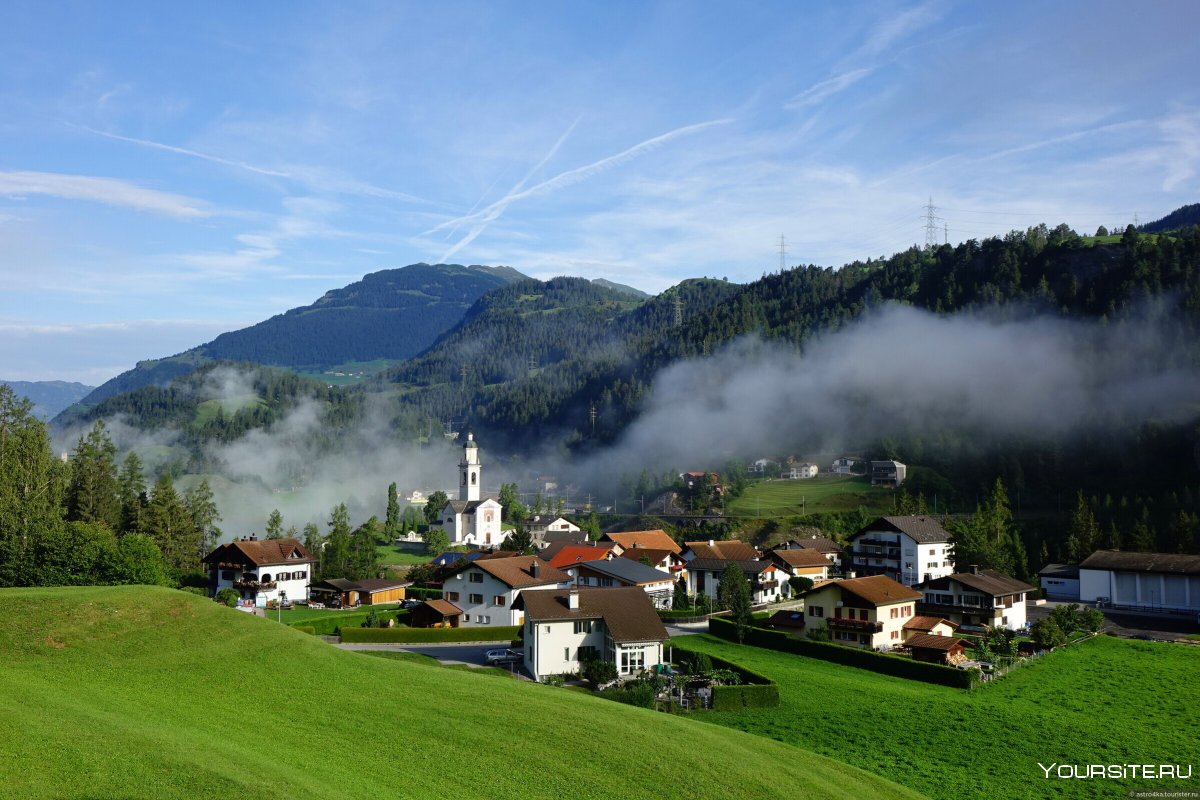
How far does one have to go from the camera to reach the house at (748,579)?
8025 centimetres

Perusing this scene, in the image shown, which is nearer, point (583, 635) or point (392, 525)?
point (583, 635)

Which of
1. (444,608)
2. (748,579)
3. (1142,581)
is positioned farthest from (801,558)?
(444,608)

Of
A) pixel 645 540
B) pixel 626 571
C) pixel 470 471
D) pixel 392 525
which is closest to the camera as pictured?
pixel 626 571

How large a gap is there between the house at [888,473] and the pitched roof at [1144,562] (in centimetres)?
6377

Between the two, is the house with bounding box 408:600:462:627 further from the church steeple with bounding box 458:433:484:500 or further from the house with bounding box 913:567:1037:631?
the church steeple with bounding box 458:433:484:500

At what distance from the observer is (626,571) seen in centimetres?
7644

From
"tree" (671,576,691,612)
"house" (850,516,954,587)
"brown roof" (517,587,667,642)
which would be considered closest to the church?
"tree" (671,576,691,612)

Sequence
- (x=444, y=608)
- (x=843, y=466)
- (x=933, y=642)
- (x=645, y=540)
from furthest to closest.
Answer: (x=843, y=466), (x=645, y=540), (x=444, y=608), (x=933, y=642)

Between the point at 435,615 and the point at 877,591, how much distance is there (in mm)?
32871

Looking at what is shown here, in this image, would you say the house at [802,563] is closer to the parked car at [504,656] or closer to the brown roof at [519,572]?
the brown roof at [519,572]

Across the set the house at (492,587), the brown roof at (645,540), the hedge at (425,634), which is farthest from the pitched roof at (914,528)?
the hedge at (425,634)

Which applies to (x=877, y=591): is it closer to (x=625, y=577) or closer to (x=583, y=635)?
(x=583, y=635)

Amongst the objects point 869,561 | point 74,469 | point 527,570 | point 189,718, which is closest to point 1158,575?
point 869,561

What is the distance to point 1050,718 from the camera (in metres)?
38.6
